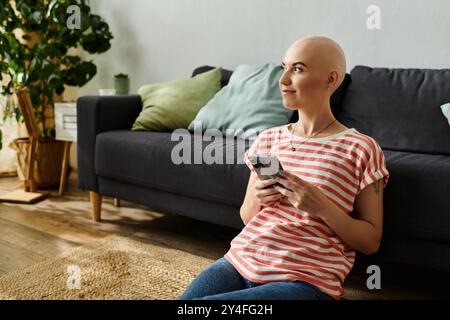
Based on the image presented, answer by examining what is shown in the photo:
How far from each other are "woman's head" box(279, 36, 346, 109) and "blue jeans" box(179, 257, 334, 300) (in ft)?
1.46

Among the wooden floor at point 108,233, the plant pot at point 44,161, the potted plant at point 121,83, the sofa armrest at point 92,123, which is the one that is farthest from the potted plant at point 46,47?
the sofa armrest at point 92,123

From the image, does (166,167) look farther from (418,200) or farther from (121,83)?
(121,83)

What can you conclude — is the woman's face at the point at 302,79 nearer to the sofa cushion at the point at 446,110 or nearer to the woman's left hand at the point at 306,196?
the woman's left hand at the point at 306,196

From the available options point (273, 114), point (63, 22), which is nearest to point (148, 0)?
point (63, 22)

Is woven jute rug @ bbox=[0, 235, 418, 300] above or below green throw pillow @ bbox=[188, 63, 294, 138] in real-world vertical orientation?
below

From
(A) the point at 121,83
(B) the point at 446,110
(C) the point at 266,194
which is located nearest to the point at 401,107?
(B) the point at 446,110

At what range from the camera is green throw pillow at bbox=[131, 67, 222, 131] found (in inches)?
101

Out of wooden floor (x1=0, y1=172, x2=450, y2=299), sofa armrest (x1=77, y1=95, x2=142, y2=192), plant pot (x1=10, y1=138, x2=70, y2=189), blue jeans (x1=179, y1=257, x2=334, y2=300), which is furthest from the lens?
plant pot (x1=10, y1=138, x2=70, y2=189)

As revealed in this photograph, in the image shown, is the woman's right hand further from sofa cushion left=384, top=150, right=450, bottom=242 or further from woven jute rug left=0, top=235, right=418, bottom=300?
woven jute rug left=0, top=235, right=418, bottom=300

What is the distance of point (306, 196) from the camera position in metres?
1.15

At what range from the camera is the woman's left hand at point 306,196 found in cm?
115

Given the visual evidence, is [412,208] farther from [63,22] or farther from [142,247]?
[63,22]

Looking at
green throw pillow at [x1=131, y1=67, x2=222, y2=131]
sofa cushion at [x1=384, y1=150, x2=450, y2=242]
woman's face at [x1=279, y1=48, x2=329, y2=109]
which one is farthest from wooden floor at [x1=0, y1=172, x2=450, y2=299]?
woman's face at [x1=279, y1=48, x2=329, y2=109]
